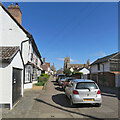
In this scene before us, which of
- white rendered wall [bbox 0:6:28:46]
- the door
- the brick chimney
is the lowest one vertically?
the door

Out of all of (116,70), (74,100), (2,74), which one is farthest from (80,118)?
(116,70)

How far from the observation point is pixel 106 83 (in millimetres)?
19516

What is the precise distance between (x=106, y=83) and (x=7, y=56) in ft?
60.0

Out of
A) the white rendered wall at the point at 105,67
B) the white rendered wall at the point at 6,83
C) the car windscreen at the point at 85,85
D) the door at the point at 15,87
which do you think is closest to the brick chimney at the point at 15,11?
the door at the point at 15,87

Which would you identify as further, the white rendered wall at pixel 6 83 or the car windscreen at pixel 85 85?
the car windscreen at pixel 85 85

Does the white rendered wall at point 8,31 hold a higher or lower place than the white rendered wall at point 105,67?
higher

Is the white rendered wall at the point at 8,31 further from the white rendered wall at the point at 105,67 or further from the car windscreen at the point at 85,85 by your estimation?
the white rendered wall at the point at 105,67

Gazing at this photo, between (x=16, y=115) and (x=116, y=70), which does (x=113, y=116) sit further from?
(x=116, y=70)

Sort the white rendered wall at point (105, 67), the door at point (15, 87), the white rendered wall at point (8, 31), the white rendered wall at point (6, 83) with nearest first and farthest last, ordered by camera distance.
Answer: the white rendered wall at point (6, 83)
the door at point (15, 87)
the white rendered wall at point (8, 31)
the white rendered wall at point (105, 67)

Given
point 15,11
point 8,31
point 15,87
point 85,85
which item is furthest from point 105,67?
point 15,87

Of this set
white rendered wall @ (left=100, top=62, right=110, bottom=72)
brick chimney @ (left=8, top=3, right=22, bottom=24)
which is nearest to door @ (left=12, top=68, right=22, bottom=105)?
brick chimney @ (left=8, top=3, right=22, bottom=24)

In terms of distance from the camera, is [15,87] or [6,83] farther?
[15,87]

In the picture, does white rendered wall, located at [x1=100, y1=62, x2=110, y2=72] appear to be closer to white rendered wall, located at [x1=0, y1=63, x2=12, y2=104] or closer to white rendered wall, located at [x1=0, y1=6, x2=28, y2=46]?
white rendered wall, located at [x1=0, y1=6, x2=28, y2=46]

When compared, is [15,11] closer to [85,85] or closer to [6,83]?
[6,83]
